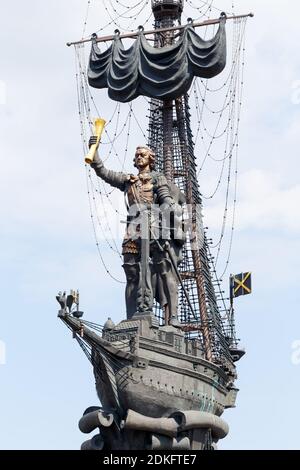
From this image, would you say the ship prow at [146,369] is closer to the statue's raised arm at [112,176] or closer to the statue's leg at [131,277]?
the statue's leg at [131,277]

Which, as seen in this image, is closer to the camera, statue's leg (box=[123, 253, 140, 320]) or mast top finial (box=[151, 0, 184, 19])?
statue's leg (box=[123, 253, 140, 320])

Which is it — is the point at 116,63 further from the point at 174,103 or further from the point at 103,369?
the point at 103,369

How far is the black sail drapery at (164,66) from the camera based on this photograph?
144 feet

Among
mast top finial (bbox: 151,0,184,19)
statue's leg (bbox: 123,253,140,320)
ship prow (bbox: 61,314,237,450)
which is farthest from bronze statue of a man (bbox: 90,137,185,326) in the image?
mast top finial (bbox: 151,0,184,19)

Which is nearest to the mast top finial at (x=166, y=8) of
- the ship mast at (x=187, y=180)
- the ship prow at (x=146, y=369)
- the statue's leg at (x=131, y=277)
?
the ship mast at (x=187, y=180)

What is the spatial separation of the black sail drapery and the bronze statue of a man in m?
3.63

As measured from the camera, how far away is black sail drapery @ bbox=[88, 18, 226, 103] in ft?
144

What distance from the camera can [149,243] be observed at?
40.5 meters

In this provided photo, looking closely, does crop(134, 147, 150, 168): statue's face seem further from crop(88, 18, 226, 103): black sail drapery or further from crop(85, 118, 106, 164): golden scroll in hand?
crop(88, 18, 226, 103): black sail drapery

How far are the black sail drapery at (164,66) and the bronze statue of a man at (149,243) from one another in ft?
11.9

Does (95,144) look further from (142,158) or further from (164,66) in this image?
(164,66)

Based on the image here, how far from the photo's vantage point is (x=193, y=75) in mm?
44125
